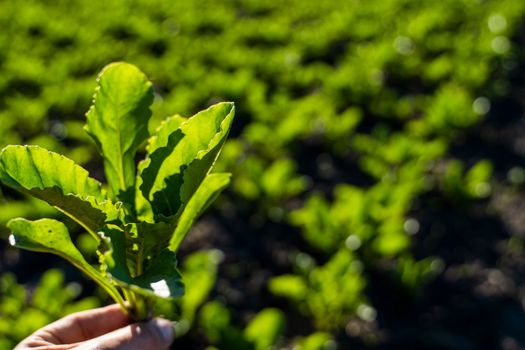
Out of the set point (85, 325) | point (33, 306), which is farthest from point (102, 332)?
point (33, 306)

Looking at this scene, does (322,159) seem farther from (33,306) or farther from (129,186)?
(129,186)

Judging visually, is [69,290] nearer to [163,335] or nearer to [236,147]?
[236,147]

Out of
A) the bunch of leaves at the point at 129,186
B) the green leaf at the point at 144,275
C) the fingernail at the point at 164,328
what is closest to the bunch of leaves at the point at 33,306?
the fingernail at the point at 164,328

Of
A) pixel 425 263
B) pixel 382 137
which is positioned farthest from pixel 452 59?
pixel 425 263

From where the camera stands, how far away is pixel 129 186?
1522mm

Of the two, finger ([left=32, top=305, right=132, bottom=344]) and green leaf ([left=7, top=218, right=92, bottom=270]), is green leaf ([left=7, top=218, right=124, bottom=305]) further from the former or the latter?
finger ([left=32, top=305, right=132, bottom=344])

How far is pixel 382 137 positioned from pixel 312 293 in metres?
1.55

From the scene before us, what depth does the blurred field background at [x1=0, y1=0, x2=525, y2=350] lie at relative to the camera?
10.2ft

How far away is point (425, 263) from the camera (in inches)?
128

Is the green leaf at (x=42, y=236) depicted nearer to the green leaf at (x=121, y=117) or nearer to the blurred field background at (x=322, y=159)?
the green leaf at (x=121, y=117)

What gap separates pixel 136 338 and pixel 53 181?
474 mm

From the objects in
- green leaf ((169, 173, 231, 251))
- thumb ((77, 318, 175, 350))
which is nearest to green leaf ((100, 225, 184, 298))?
green leaf ((169, 173, 231, 251))

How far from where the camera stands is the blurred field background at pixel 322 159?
3.12 metres

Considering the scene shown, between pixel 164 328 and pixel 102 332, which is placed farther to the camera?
pixel 102 332
